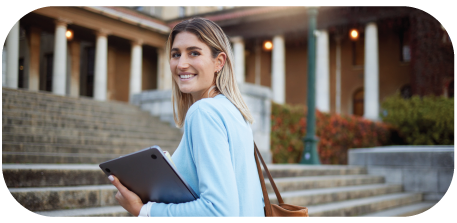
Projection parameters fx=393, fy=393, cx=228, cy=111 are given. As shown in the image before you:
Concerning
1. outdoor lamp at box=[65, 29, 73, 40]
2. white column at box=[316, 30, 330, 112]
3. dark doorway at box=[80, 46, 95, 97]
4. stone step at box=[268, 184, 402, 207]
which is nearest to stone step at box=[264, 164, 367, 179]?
stone step at box=[268, 184, 402, 207]

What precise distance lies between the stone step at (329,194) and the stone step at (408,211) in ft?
1.87

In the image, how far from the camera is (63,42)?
21.6 metres

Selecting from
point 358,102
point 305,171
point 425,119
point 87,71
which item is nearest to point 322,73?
point 358,102

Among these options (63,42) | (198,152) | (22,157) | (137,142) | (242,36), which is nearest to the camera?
(198,152)

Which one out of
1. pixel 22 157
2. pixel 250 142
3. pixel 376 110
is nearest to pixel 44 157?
pixel 22 157

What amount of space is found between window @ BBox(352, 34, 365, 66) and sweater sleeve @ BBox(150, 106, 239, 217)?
29667mm

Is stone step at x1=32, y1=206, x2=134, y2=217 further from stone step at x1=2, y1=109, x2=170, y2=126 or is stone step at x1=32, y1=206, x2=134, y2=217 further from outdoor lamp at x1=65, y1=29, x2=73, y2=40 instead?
outdoor lamp at x1=65, y1=29, x2=73, y2=40

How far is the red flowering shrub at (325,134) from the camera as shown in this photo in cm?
1347

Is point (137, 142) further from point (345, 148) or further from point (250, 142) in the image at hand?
point (345, 148)

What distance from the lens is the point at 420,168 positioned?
9.14 meters

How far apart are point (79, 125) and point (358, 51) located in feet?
80.4

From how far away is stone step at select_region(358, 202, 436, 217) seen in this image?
6.97m

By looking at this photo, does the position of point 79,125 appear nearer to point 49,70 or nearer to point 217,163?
point 217,163

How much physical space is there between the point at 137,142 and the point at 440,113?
43.3 feet
